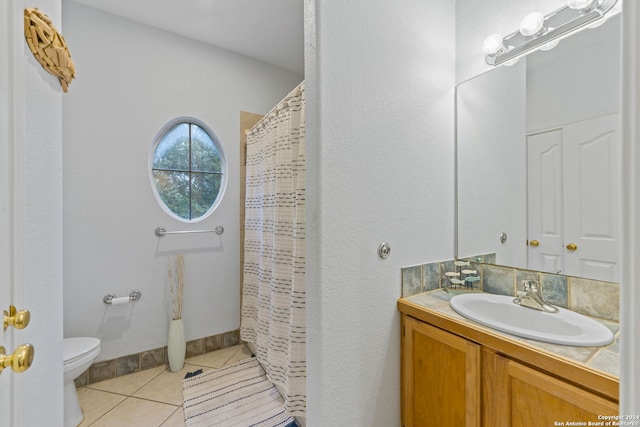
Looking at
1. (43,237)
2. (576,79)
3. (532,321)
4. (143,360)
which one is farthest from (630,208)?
(143,360)

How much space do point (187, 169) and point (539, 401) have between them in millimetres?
2587

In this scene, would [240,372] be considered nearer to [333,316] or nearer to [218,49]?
[333,316]

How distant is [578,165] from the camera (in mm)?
1075

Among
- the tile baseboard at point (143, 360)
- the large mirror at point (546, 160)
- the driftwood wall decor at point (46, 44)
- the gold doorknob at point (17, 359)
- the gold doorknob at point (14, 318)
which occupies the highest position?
the driftwood wall decor at point (46, 44)

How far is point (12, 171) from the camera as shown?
25.6 inches

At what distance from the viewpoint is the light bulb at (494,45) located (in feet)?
4.19

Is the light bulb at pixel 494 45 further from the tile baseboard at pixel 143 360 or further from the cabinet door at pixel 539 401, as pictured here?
the tile baseboard at pixel 143 360

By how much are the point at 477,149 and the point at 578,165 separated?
1.42 feet

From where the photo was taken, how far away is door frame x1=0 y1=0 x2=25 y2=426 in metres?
0.61

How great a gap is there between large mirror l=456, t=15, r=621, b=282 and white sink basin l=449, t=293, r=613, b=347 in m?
0.21

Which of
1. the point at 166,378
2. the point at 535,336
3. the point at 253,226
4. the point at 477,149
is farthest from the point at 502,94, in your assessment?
the point at 166,378

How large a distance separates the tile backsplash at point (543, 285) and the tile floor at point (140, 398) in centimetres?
164

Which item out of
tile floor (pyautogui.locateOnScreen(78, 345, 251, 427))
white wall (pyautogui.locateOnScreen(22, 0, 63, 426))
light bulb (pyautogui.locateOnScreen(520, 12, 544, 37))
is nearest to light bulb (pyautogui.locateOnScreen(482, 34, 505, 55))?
Answer: light bulb (pyautogui.locateOnScreen(520, 12, 544, 37))

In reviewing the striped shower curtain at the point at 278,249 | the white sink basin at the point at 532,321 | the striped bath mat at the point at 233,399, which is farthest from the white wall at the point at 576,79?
the striped bath mat at the point at 233,399
